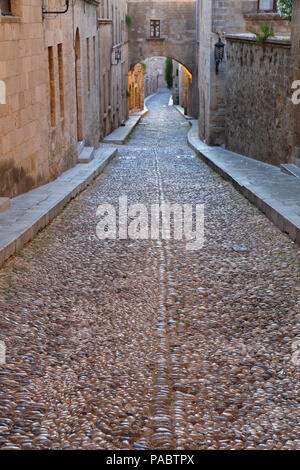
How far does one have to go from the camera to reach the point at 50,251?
7402 mm

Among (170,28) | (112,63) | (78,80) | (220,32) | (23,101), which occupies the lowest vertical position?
(23,101)

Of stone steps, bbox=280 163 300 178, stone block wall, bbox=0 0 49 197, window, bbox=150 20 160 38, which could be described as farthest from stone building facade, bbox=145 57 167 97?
stone block wall, bbox=0 0 49 197

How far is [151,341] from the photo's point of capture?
507 centimetres

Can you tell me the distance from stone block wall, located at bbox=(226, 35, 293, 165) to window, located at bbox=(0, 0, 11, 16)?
18.2 feet

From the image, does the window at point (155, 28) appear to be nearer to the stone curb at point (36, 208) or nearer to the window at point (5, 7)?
the stone curb at point (36, 208)

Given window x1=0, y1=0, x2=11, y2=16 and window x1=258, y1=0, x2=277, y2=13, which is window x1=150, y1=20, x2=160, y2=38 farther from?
window x1=0, y1=0, x2=11, y2=16

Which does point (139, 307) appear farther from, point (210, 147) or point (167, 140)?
point (167, 140)

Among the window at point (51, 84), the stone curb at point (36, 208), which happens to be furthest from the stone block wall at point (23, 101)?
the window at point (51, 84)

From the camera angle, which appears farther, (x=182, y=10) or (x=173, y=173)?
(x=182, y=10)

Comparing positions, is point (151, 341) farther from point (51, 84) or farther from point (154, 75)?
point (154, 75)

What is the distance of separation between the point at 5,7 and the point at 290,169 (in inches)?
233

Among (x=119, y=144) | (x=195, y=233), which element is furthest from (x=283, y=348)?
(x=119, y=144)

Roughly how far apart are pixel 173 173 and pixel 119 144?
9264 millimetres

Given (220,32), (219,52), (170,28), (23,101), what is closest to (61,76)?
(23,101)
